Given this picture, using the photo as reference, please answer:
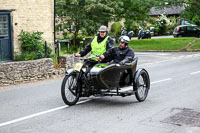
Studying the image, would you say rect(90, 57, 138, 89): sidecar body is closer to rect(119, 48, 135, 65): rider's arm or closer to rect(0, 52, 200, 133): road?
rect(119, 48, 135, 65): rider's arm

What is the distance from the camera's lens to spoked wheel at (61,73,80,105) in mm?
9281

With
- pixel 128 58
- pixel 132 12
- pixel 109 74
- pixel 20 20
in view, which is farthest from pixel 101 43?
pixel 132 12

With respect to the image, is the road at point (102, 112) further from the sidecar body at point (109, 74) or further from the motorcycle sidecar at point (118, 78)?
the sidecar body at point (109, 74)

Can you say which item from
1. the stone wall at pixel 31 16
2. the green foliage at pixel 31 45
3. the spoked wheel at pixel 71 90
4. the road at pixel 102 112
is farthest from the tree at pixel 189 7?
the spoked wheel at pixel 71 90

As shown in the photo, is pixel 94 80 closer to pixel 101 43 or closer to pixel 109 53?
pixel 109 53

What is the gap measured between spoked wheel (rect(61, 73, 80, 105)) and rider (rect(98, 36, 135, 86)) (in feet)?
2.76

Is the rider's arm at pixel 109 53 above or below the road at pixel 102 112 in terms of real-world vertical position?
above

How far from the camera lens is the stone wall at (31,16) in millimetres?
18891

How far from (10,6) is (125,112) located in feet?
37.9

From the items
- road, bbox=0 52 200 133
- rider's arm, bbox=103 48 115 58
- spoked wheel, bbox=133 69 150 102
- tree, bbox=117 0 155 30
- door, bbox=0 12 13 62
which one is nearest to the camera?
road, bbox=0 52 200 133

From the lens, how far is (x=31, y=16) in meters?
19.8

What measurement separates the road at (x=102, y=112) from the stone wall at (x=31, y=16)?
6.81m

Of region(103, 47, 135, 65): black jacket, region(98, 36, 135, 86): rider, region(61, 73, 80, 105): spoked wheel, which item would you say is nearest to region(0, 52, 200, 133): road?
region(61, 73, 80, 105): spoked wheel

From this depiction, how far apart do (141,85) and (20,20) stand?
34.8ft
